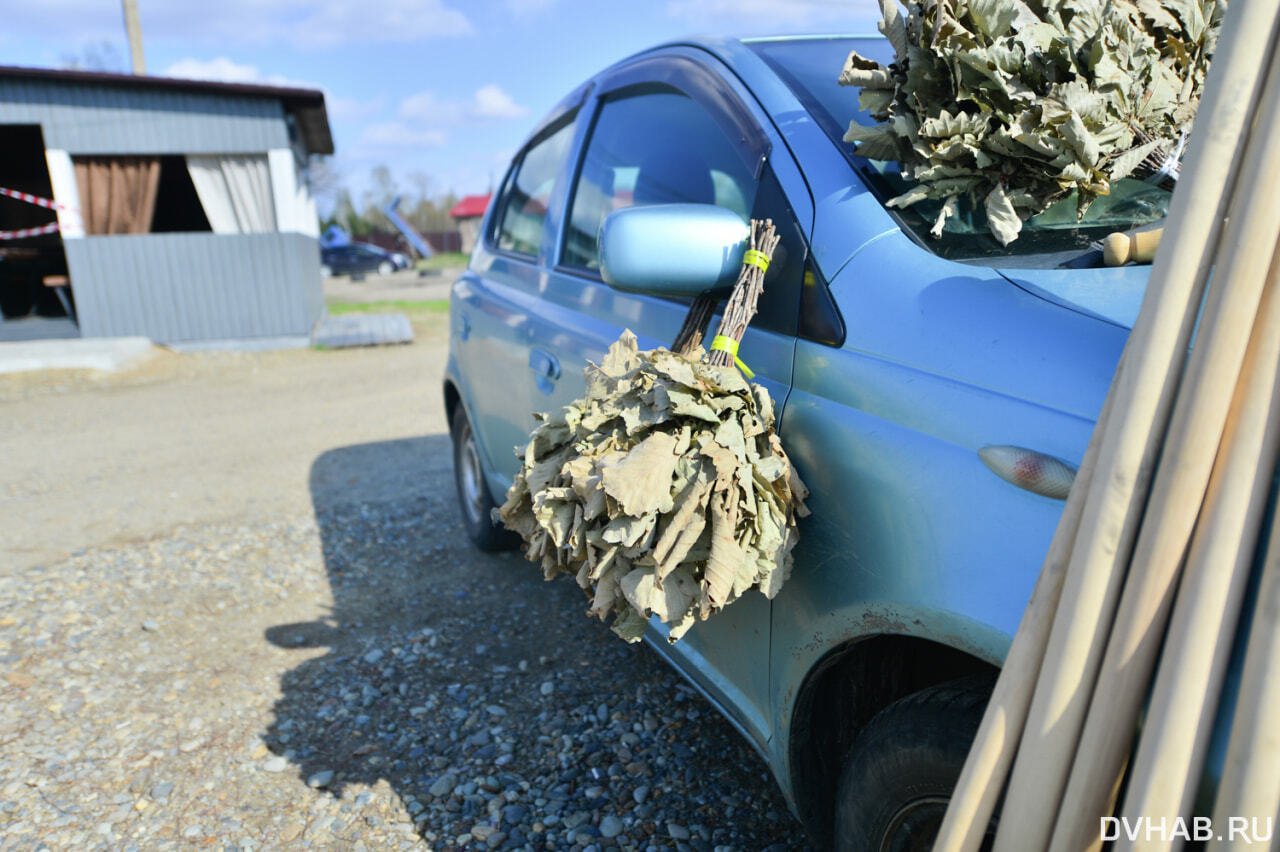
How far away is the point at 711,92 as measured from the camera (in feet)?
7.12

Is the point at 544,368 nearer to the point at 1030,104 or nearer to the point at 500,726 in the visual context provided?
the point at 500,726

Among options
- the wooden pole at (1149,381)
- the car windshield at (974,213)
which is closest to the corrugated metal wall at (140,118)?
the car windshield at (974,213)

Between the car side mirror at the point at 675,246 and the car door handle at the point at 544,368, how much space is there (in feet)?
2.70

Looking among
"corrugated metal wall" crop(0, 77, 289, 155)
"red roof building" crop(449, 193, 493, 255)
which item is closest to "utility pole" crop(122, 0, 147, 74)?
"corrugated metal wall" crop(0, 77, 289, 155)

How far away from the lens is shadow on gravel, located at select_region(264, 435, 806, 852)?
7.71 feet

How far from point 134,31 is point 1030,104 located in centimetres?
1599

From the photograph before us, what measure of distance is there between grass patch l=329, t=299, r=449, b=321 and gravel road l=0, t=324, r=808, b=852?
1182 centimetres

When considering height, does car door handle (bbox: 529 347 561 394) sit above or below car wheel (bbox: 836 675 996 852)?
above

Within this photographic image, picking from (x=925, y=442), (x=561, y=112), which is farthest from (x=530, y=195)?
(x=925, y=442)

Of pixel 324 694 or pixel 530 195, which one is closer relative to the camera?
pixel 324 694

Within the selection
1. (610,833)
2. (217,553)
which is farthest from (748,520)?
(217,553)

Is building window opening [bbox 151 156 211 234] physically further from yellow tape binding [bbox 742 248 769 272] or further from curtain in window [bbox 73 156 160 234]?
yellow tape binding [bbox 742 248 769 272]

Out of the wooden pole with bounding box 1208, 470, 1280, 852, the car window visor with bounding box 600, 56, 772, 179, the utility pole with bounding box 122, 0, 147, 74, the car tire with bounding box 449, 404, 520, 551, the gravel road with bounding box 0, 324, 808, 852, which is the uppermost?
the utility pole with bounding box 122, 0, 147, 74

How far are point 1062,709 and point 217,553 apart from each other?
432 centimetres
